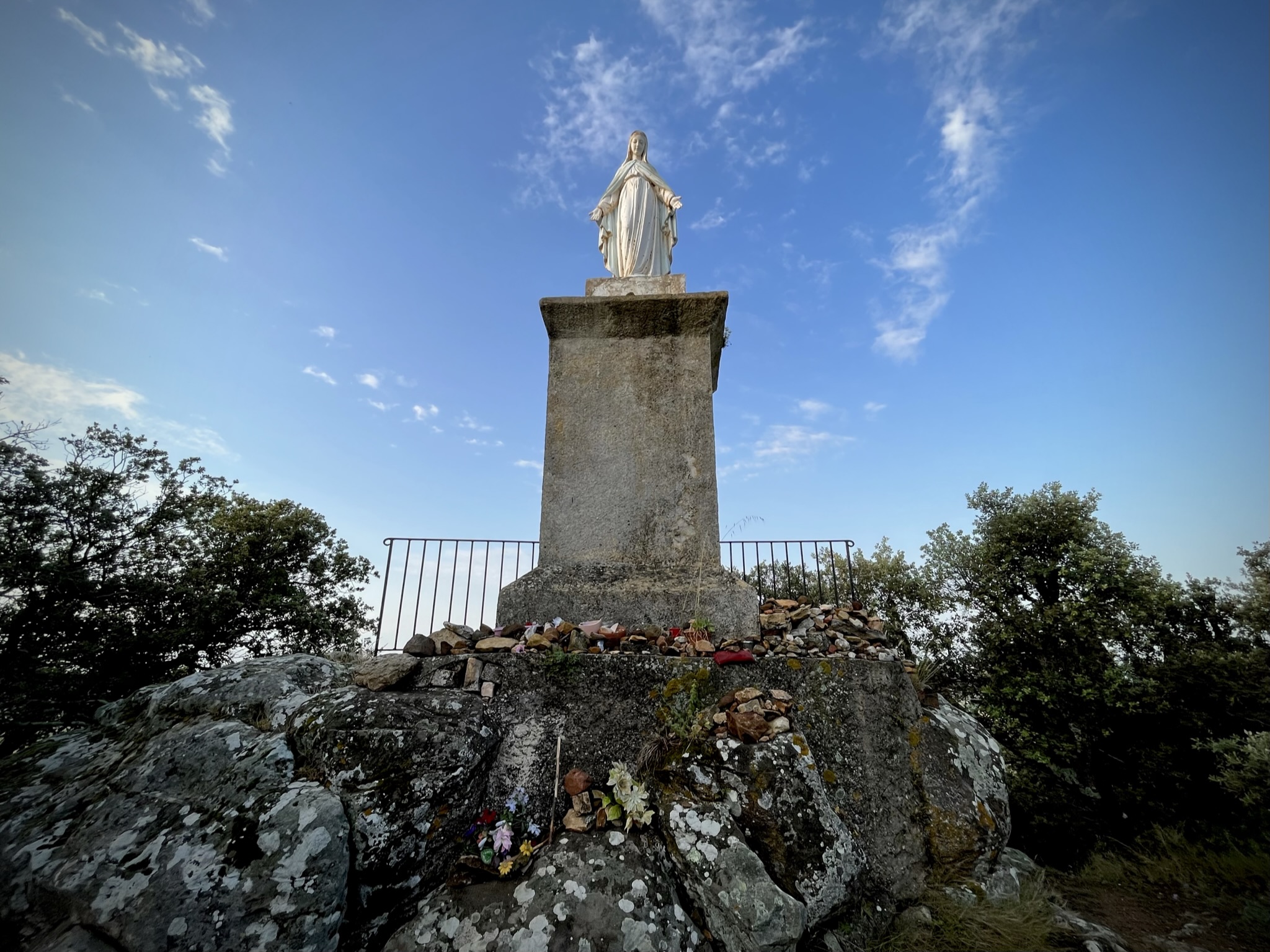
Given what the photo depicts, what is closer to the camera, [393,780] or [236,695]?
[393,780]

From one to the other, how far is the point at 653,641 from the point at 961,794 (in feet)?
6.69

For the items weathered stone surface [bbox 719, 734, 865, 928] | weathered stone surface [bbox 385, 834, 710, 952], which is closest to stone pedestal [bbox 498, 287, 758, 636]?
weathered stone surface [bbox 719, 734, 865, 928]

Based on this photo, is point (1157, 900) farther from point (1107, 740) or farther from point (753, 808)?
point (1107, 740)

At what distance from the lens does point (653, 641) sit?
365cm

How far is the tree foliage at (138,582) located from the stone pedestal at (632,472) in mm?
7109

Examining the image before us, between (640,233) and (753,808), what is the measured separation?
5.43 meters

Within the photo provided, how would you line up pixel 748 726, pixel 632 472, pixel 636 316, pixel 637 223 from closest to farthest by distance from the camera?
pixel 748 726, pixel 632 472, pixel 636 316, pixel 637 223

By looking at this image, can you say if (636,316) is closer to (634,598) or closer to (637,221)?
(637,221)

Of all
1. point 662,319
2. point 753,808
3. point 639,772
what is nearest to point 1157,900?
point 753,808

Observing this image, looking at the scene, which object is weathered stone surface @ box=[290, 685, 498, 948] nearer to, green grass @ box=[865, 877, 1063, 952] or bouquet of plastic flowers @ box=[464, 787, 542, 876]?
bouquet of plastic flowers @ box=[464, 787, 542, 876]

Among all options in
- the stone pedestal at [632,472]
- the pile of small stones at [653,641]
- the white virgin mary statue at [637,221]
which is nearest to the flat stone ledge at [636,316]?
the stone pedestal at [632,472]

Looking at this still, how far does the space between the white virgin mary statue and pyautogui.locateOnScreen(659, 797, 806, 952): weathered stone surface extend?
490 cm

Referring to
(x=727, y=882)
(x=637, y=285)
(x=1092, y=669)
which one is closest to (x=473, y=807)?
(x=727, y=882)

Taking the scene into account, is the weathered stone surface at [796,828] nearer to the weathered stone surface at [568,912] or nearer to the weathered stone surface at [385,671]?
the weathered stone surface at [568,912]
